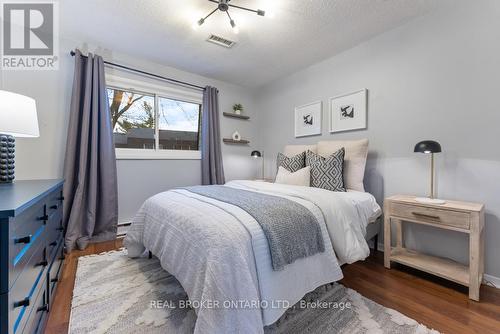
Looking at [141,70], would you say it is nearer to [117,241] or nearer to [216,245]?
[117,241]

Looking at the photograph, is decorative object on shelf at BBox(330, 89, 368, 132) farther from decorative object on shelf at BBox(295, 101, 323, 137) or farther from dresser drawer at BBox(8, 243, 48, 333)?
dresser drawer at BBox(8, 243, 48, 333)

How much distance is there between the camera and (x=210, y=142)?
11.5 feet

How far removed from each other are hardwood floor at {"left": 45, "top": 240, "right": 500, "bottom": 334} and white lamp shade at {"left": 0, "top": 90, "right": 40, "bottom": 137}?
46.5 inches

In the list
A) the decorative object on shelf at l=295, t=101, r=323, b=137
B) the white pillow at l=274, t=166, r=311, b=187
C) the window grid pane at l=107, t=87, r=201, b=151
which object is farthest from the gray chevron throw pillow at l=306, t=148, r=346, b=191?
the window grid pane at l=107, t=87, r=201, b=151

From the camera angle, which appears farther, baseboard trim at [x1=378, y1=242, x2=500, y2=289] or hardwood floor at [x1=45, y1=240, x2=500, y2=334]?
baseboard trim at [x1=378, y1=242, x2=500, y2=289]

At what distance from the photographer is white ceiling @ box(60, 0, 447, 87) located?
2.00 m

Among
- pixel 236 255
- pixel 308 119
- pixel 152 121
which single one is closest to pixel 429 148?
pixel 308 119

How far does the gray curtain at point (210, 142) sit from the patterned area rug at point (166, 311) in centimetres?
181

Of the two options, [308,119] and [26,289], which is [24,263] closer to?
[26,289]

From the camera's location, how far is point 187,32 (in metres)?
2.41

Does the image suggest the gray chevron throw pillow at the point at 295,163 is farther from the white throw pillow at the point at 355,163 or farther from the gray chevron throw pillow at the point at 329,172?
the white throw pillow at the point at 355,163

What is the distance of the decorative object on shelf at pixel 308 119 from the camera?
10.2 ft

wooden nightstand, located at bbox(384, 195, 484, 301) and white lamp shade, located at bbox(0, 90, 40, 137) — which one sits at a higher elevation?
white lamp shade, located at bbox(0, 90, 40, 137)

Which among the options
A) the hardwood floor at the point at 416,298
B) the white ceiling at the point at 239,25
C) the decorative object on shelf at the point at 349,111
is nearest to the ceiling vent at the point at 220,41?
the white ceiling at the point at 239,25
